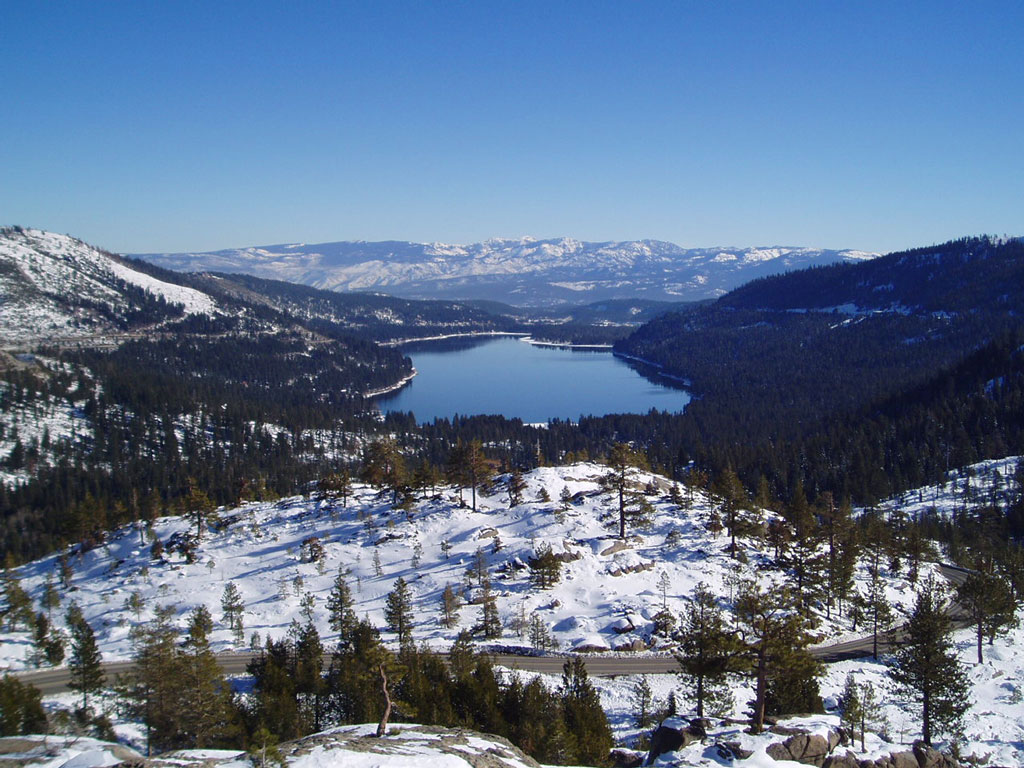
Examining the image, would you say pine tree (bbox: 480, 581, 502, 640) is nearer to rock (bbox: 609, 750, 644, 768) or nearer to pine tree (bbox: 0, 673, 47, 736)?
rock (bbox: 609, 750, 644, 768)

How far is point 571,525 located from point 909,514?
80.9 metres

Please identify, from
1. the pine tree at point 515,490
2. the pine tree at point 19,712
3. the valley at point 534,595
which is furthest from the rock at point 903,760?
the pine tree at point 515,490

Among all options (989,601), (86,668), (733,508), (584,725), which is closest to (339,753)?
(584,725)

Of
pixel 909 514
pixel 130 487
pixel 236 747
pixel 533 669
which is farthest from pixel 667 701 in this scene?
pixel 130 487

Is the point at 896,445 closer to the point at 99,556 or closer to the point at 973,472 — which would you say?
the point at 973,472

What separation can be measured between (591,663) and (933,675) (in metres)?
24.1

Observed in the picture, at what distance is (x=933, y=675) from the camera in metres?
36.4

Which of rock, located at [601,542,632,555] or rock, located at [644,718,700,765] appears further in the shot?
rock, located at [601,542,632,555]

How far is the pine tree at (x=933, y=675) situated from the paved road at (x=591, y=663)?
31.7ft

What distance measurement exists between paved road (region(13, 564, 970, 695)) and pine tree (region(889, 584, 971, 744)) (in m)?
9.68

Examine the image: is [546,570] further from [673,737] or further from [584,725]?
[673,737]

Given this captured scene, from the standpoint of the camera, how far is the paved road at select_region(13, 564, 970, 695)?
4894 centimetres

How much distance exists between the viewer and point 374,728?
25438 mm

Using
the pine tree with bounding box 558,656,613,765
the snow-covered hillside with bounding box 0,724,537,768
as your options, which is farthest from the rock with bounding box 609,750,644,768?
the snow-covered hillside with bounding box 0,724,537,768
